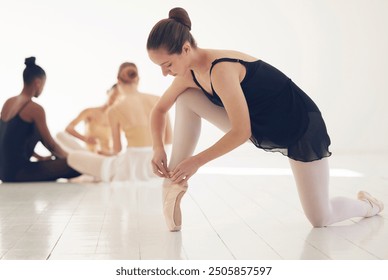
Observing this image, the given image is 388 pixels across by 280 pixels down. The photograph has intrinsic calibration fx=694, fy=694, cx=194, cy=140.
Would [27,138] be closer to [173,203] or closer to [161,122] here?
[161,122]

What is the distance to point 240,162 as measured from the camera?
5.09 metres

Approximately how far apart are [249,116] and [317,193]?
1.16ft

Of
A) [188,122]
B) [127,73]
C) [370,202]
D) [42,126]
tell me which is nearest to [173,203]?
[188,122]

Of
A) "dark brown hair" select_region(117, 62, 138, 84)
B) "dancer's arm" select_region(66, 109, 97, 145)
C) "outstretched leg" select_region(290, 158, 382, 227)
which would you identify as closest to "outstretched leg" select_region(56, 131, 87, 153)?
"dancer's arm" select_region(66, 109, 97, 145)

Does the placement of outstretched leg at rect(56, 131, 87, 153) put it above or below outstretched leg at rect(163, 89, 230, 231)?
below

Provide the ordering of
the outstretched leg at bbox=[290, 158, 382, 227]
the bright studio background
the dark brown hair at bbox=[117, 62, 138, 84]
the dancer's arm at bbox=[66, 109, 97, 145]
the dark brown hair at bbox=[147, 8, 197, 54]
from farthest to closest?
the bright studio background → the dancer's arm at bbox=[66, 109, 97, 145] → the dark brown hair at bbox=[117, 62, 138, 84] → the outstretched leg at bbox=[290, 158, 382, 227] → the dark brown hair at bbox=[147, 8, 197, 54]

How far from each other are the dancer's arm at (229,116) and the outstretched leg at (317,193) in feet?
0.97

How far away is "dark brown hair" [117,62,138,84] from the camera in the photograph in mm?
4027

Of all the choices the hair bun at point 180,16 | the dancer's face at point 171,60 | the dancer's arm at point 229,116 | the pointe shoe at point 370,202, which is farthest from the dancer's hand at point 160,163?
the pointe shoe at point 370,202

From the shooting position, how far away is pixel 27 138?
4117 mm

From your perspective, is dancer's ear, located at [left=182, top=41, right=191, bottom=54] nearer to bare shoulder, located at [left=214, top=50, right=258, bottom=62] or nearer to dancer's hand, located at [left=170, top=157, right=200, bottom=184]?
bare shoulder, located at [left=214, top=50, right=258, bottom=62]

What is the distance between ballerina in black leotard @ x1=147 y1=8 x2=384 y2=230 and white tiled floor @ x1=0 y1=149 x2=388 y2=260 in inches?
5.7

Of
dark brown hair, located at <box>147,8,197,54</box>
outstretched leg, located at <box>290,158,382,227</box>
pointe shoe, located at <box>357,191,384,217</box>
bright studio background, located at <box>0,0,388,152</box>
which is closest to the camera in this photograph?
dark brown hair, located at <box>147,8,197,54</box>
